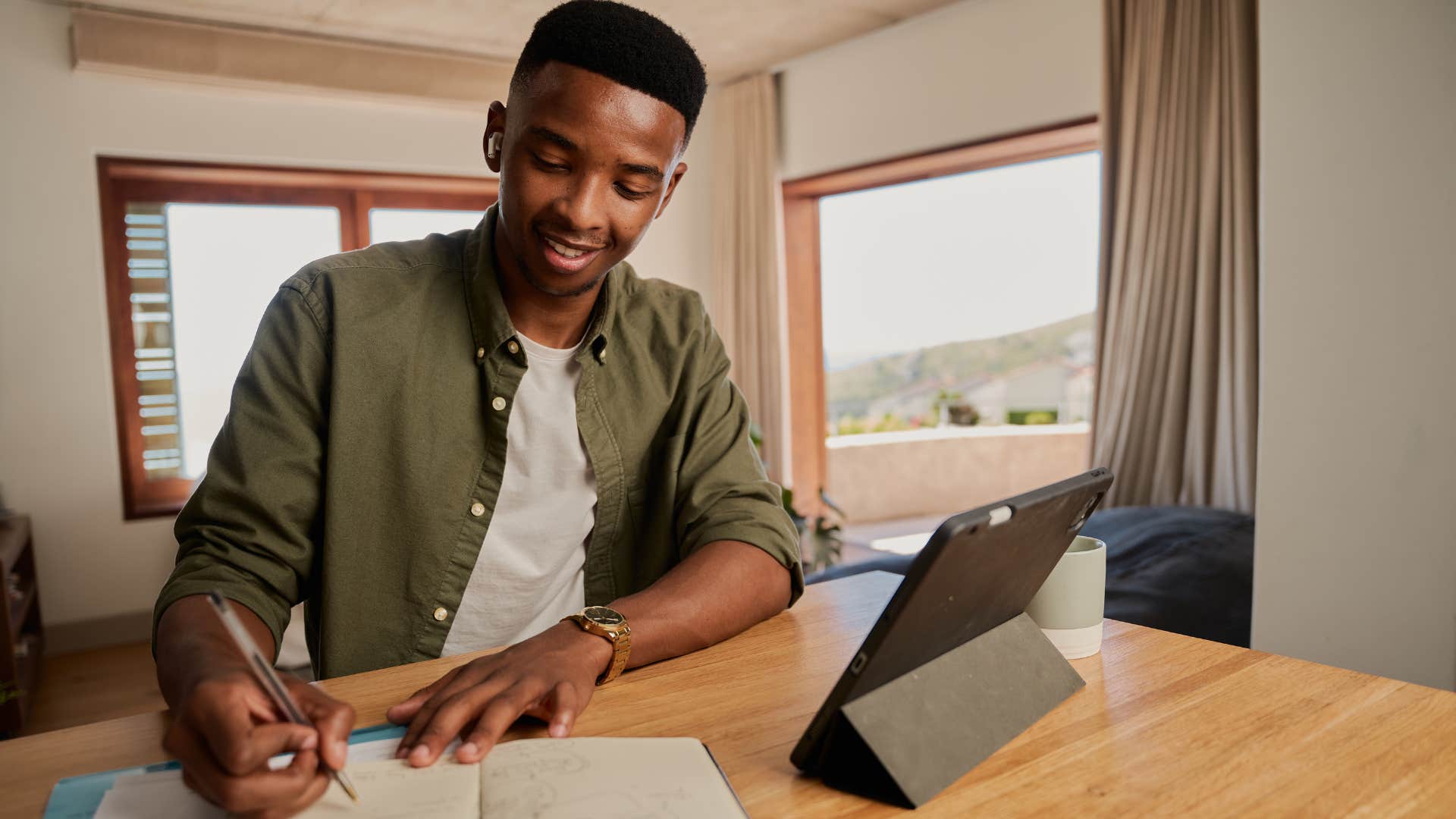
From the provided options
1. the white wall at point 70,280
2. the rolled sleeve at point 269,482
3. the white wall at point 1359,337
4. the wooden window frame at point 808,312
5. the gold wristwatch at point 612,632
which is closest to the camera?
the gold wristwatch at point 612,632

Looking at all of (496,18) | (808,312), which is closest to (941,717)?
(496,18)

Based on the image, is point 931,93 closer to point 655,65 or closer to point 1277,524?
point 1277,524

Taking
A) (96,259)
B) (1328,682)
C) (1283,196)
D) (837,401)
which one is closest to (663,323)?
(1328,682)

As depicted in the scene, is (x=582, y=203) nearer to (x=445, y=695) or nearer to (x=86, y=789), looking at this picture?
(x=445, y=695)

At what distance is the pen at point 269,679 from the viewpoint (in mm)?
524

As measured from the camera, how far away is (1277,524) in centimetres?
196

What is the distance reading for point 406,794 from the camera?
647 mm

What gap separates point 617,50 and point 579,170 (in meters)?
0.14

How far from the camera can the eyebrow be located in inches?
43.3

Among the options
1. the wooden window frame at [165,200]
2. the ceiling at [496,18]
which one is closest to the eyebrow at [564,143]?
the ceiling at [496,18]

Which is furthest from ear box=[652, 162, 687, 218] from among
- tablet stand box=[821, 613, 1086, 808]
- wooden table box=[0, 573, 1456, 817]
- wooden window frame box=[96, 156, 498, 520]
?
wooden window frame box=[96, 156, 498, 520]

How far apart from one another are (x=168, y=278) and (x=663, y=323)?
12.6ft

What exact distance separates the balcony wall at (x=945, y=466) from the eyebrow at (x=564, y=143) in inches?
211

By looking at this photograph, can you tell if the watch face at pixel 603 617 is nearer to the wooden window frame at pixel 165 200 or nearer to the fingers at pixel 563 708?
the fingers at pixel 563 708
